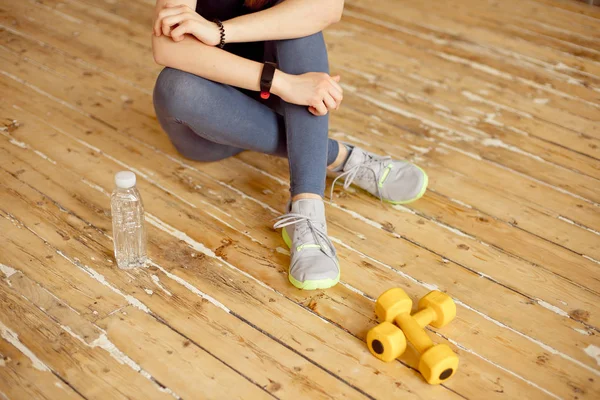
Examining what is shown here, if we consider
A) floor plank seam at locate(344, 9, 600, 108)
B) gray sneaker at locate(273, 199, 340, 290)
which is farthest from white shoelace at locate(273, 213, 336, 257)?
floor plank seam at locate(344, 9, 600, 108)

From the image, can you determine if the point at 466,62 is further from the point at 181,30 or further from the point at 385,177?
the point at 181,30

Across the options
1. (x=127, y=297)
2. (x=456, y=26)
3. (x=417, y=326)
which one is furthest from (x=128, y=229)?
(x=456, y=26)

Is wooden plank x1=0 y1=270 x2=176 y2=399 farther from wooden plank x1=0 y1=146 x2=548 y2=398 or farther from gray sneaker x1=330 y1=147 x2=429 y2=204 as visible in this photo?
gray sneaker x1=330 y1=147 x2=429 y2=204

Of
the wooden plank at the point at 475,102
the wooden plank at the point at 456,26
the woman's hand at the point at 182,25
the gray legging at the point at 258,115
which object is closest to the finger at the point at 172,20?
the woman's hand at the point at 182,25

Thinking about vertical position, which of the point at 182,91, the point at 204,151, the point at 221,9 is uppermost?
the point at 221,9

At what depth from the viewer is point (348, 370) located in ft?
4.46

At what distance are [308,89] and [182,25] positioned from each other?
0.31 m

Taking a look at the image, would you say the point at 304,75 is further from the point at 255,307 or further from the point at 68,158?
the point at 68,158

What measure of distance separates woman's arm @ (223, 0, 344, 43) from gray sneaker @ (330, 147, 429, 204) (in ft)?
1.25

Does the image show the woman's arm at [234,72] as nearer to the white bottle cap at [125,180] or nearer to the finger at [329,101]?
the finger at [329,101]

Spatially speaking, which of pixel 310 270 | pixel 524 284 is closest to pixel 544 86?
pixel 524 284

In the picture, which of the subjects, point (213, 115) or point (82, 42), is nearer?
point (213, 115)

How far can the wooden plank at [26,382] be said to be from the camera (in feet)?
4.16

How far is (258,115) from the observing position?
66.3 inches
